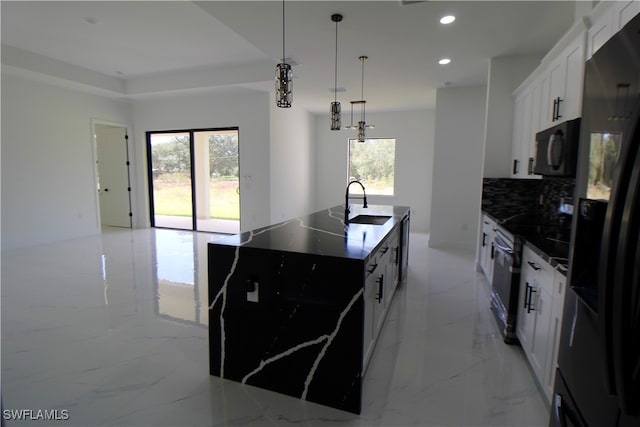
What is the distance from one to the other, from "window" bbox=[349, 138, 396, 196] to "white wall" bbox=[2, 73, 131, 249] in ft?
19.1

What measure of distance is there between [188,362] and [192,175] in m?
5.68

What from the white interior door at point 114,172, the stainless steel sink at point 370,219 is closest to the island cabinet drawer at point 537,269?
the stainless steel sink at point 370,219

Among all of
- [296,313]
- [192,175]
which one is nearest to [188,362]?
[296,313]

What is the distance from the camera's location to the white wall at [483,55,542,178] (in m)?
4.20

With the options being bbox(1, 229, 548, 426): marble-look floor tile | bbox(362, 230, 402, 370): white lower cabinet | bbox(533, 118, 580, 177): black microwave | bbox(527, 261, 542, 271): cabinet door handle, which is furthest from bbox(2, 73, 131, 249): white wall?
bbox(533, 118, 580, 177): black microwave

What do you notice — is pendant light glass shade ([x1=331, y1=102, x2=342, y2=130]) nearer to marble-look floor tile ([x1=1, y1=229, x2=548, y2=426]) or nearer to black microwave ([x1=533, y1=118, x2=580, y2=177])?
black microwave ([x1=533, y1=118, x2=580, y2=177])

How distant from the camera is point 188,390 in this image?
6.66ft

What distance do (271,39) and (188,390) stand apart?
3.63m

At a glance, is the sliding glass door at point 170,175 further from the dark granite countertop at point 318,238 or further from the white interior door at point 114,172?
the dark granite countertop at point 318,238

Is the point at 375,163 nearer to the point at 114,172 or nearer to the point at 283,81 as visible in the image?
the point at 283,81

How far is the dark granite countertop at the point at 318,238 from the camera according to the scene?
6.35 ft

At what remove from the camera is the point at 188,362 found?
232cm

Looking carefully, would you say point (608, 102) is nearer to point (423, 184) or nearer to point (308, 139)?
point (423, 184)

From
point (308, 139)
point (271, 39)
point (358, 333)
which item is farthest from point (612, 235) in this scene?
point (308, 139)
